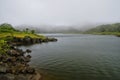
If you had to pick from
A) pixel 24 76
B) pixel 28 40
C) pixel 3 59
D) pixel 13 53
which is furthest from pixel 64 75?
pixel 28 40

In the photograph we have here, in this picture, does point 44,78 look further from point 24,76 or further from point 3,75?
point 3,75

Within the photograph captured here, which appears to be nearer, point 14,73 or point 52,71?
point 14,73

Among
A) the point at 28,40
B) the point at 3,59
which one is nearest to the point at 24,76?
the point at 3,59

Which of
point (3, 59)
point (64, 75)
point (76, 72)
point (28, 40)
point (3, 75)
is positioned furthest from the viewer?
point (28, 40)

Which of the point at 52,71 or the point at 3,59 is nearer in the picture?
the point at 52,71

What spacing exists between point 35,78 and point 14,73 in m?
6.44

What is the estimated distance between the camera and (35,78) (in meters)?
41.5

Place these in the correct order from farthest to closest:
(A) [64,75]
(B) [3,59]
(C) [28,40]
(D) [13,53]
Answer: (C) [28,40], (D) [13,53], (B) [3,59], (A) [64,75]

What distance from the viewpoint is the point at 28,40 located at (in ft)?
547

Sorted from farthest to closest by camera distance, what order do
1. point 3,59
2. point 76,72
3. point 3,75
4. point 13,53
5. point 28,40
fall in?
point 28,40, point 13,53, point 3,59, point 76,72, point 3,75

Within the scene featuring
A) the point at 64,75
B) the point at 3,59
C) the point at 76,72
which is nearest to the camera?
the point at 64,75

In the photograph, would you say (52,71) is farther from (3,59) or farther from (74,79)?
(3,59)

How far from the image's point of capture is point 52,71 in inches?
1912

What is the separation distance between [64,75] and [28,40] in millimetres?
128669
